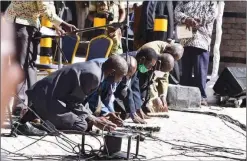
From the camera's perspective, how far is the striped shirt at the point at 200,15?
29.2 ft

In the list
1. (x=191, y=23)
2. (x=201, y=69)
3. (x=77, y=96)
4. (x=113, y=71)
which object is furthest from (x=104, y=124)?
(x=201, y=69)

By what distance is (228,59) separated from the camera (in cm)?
1247

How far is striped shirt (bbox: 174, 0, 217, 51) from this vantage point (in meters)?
8.89

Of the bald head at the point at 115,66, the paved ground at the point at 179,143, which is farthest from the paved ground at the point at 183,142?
the bald head at the point at 115,66

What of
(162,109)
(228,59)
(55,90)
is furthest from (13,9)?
(228,59)

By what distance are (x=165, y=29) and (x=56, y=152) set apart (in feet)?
13.0

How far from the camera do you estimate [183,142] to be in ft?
18.9

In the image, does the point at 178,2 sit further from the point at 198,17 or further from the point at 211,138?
the point at 211,138

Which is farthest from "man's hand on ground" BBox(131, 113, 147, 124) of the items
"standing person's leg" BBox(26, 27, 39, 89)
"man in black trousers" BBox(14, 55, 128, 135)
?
"man in black trousers" BBox(14, 55, 128, 135)

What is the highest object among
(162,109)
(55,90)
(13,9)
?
(13,9)

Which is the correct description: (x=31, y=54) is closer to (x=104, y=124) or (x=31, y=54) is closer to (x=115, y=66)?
(x=115, y=66)

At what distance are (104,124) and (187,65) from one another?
4.51m

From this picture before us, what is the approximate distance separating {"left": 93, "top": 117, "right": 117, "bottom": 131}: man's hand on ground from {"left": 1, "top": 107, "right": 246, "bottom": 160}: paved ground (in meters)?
0.20

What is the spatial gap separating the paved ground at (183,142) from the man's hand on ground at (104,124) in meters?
0.20
